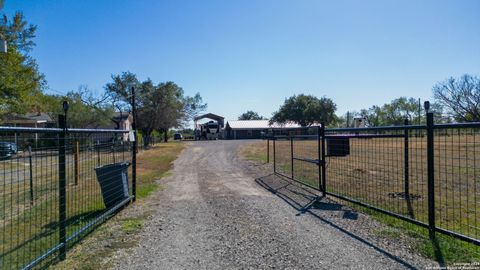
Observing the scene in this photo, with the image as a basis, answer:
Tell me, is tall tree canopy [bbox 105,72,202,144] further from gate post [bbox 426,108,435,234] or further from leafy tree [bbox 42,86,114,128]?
gate post [bbox 426,108,435,234]

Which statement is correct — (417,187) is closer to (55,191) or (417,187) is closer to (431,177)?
(431,177)

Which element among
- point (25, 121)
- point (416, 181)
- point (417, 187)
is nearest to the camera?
point (417, 187)

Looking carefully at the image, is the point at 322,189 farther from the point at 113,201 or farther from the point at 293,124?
the point at 293,124

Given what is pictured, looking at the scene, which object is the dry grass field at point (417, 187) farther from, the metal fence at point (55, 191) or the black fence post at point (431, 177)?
the metal fence at point (55, 191)

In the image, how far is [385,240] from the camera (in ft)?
15.5

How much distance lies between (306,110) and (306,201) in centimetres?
6273

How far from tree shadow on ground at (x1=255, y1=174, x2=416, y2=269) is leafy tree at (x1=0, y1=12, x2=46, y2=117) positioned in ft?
68.5

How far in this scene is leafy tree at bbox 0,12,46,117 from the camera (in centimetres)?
2292

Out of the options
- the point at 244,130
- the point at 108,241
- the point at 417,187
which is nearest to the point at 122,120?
the point at 244,130

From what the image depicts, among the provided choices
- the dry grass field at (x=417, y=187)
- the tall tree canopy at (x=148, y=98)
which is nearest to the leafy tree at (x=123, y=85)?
the tall tree canopy at (x=148, y=98)

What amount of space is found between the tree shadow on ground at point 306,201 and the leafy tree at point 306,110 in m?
57.8

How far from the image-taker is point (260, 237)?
5.09 m

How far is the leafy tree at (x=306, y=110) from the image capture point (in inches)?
2687


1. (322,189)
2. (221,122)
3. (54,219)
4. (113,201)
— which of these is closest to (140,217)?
(113,201)
